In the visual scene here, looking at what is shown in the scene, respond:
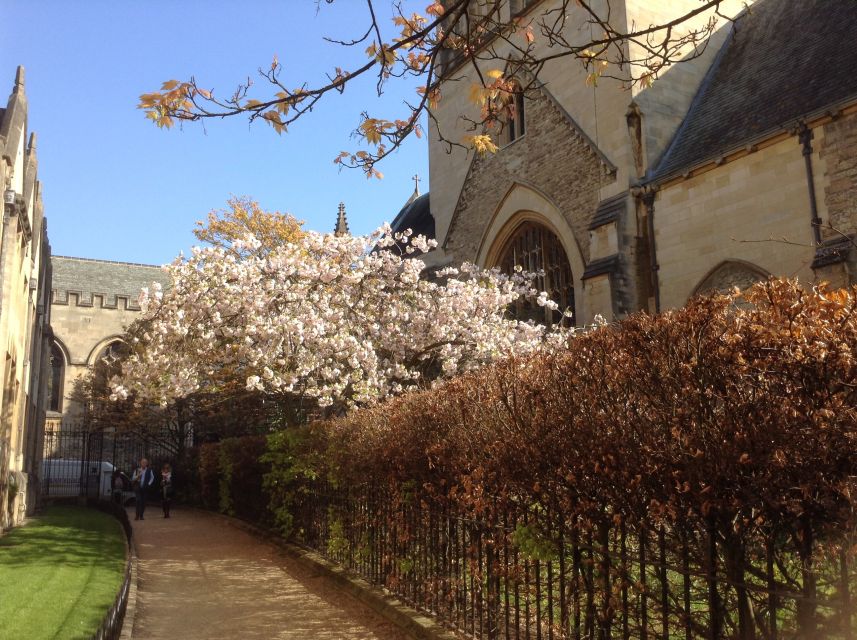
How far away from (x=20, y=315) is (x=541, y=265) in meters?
12.5

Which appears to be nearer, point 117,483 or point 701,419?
point 701,419

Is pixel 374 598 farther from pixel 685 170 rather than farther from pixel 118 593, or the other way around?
pixel 685 170

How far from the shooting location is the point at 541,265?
65.7 feet

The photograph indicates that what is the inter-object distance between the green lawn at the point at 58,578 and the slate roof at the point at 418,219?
1483 cm

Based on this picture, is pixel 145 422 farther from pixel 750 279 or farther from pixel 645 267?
pixel 750 279

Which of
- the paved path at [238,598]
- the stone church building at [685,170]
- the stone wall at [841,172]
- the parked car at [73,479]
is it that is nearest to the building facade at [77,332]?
the parked car at [73,479]

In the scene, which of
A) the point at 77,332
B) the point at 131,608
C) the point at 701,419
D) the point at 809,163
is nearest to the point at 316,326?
the point at 131,608

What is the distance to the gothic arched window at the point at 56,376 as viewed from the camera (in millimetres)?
39125

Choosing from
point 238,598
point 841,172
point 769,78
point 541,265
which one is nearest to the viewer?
point 238,598

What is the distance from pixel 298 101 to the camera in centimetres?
438

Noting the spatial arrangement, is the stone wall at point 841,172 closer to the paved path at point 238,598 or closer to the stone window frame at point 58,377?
the paved path at point 238,598

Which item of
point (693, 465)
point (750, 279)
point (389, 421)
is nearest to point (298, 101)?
point (693, 465)

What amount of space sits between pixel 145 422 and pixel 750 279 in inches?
851

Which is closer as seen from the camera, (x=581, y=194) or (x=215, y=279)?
(x=215, y=279)
